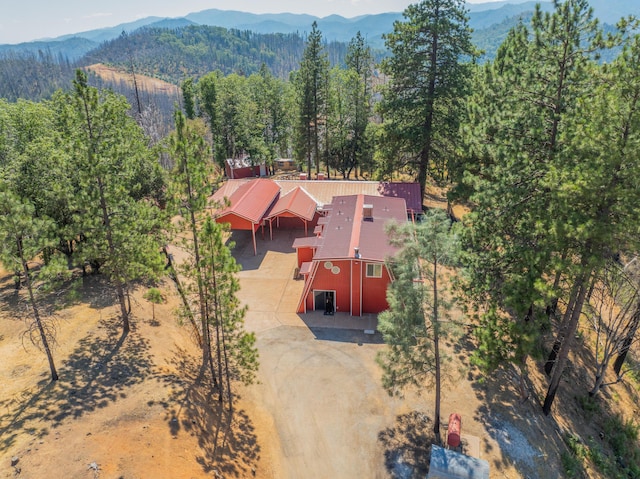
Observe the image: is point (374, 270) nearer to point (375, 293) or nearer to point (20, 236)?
point (375, 293)

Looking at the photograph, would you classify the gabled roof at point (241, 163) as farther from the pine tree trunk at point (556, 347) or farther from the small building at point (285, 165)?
the pine tree trunk at point (556, 347)

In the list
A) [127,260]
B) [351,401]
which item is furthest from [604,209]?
[127,260]

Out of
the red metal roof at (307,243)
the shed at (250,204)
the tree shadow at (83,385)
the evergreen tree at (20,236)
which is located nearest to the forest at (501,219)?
the evergreen tree at (20,236)

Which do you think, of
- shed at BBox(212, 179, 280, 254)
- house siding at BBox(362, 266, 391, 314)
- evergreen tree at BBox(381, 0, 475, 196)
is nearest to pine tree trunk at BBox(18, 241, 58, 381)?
shed at BBox(212, 179, 280, 254)

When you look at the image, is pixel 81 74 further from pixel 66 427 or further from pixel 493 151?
pixel 493 151

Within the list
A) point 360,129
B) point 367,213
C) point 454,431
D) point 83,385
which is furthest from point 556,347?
point 360,129
